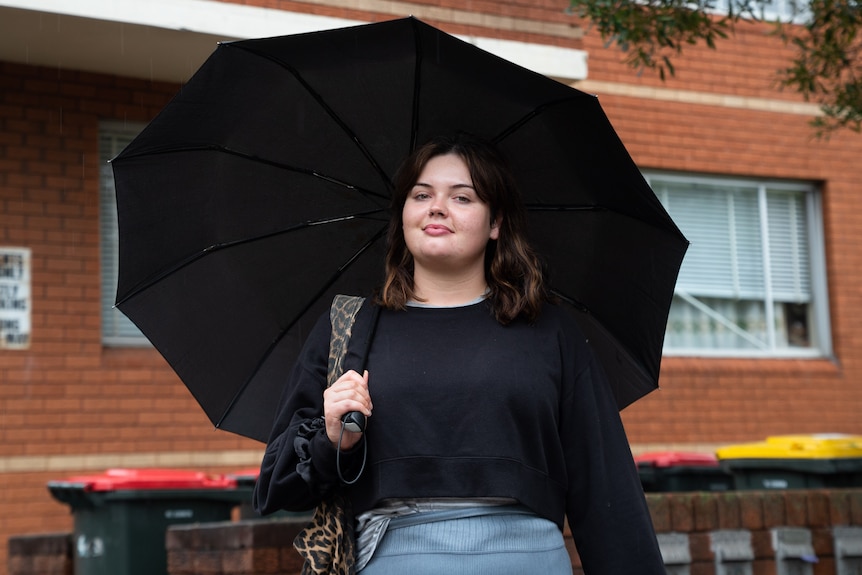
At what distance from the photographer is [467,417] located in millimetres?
2729

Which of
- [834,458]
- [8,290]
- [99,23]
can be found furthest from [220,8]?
[834,458]

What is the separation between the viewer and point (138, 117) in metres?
8.91

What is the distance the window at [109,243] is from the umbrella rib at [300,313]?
5.62m

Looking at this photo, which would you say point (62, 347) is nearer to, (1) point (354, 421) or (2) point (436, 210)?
(2) point (436, 210)

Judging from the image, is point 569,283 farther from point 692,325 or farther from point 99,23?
point 692,325

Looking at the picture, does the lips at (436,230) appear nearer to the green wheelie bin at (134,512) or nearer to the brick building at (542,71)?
the green wheelie bin at (134,512)

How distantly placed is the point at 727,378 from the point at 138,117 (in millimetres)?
5752

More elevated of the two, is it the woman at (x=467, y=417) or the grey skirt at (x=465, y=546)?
the woman at (x=467, y=417)

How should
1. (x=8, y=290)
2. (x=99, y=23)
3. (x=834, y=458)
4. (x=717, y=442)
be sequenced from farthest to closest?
(x=717, y=442)
(x=8, y=290)
(x=99, y=23)
(x=834, y=458)

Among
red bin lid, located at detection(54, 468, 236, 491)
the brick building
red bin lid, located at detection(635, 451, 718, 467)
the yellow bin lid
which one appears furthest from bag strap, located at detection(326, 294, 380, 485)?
the brick building

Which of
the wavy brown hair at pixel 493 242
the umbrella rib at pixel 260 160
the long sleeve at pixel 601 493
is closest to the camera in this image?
the long sleeve at pixel 601 493

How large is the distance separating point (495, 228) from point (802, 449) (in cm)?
410

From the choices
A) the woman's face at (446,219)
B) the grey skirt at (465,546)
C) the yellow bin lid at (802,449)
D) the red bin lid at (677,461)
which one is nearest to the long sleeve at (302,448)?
the grey skirt at (465,546)

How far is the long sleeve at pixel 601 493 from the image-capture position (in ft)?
9.29
